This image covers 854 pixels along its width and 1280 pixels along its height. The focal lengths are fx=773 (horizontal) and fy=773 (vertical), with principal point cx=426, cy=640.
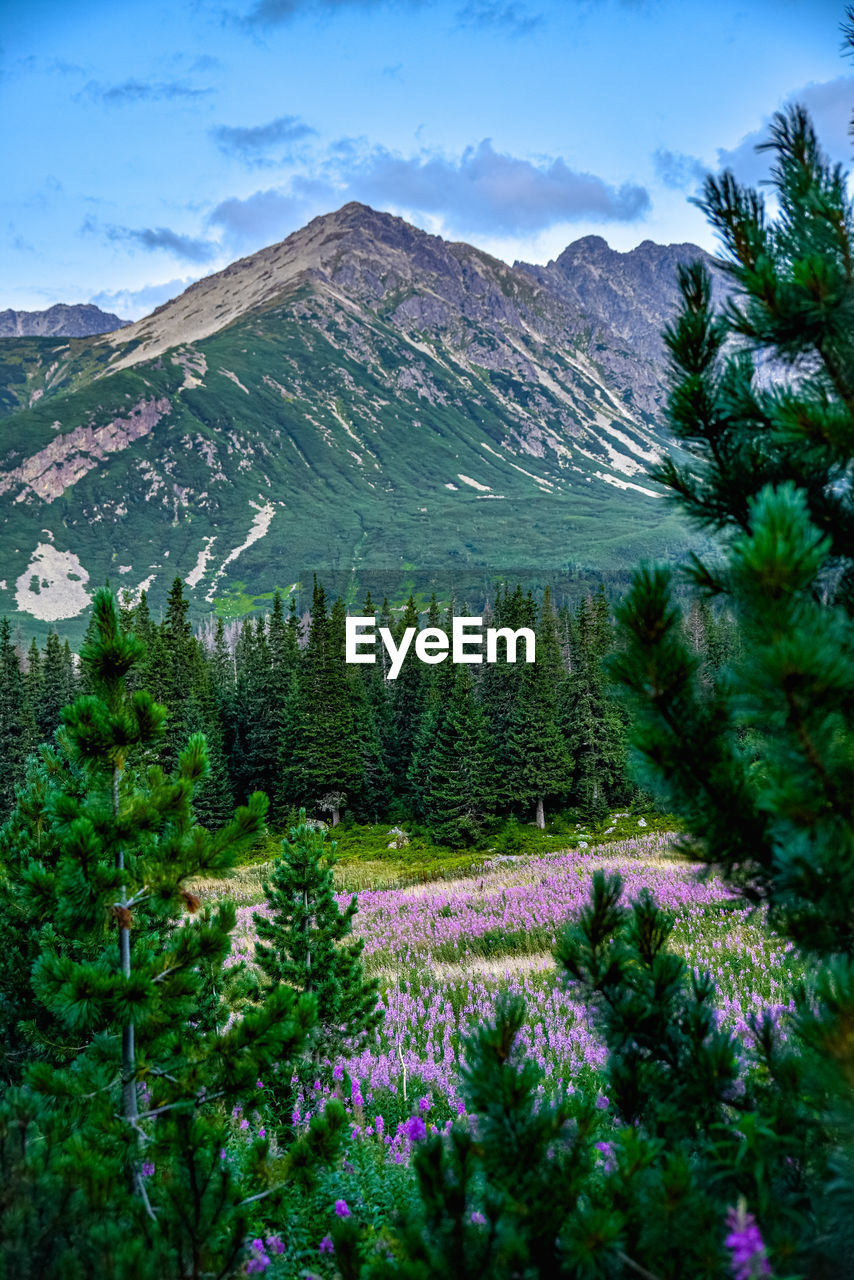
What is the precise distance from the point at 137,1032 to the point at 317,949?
Answer: 4.32 m

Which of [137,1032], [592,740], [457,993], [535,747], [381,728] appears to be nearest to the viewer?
[137,1032]

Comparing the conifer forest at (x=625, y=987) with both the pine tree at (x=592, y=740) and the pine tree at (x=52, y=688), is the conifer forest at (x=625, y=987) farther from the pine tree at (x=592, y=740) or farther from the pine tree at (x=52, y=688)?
the pine tree at (x=52, y=688)

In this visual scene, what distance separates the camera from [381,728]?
52.2 m

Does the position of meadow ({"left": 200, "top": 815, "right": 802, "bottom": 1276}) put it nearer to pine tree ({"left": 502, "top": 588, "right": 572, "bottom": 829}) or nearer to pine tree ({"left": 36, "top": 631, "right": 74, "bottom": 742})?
pine tree ({"left": 502, "top": 588, "right": 572, "bottom": 829})

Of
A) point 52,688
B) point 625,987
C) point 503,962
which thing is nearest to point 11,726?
point 52,688

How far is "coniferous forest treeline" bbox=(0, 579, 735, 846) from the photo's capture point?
4116 cm

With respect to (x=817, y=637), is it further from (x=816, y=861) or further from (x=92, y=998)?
(x=92, y=998)

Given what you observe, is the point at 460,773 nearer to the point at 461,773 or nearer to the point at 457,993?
the point at 461,773

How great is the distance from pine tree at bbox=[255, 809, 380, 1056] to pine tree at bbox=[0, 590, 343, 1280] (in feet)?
11.1

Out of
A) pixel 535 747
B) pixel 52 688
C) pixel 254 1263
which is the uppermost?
pixel 254 1263

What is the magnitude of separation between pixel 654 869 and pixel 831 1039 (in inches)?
776

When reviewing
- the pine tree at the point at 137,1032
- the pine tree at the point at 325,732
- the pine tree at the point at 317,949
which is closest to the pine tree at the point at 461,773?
the pine tree at the point at 325,732

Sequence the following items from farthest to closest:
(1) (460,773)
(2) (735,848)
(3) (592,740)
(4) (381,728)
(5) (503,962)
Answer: (4) (381,728) → (3) (592,740) → (1) (460,773) → (5) (503,962) → (2) (735,848)

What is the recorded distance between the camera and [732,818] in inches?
95.5
